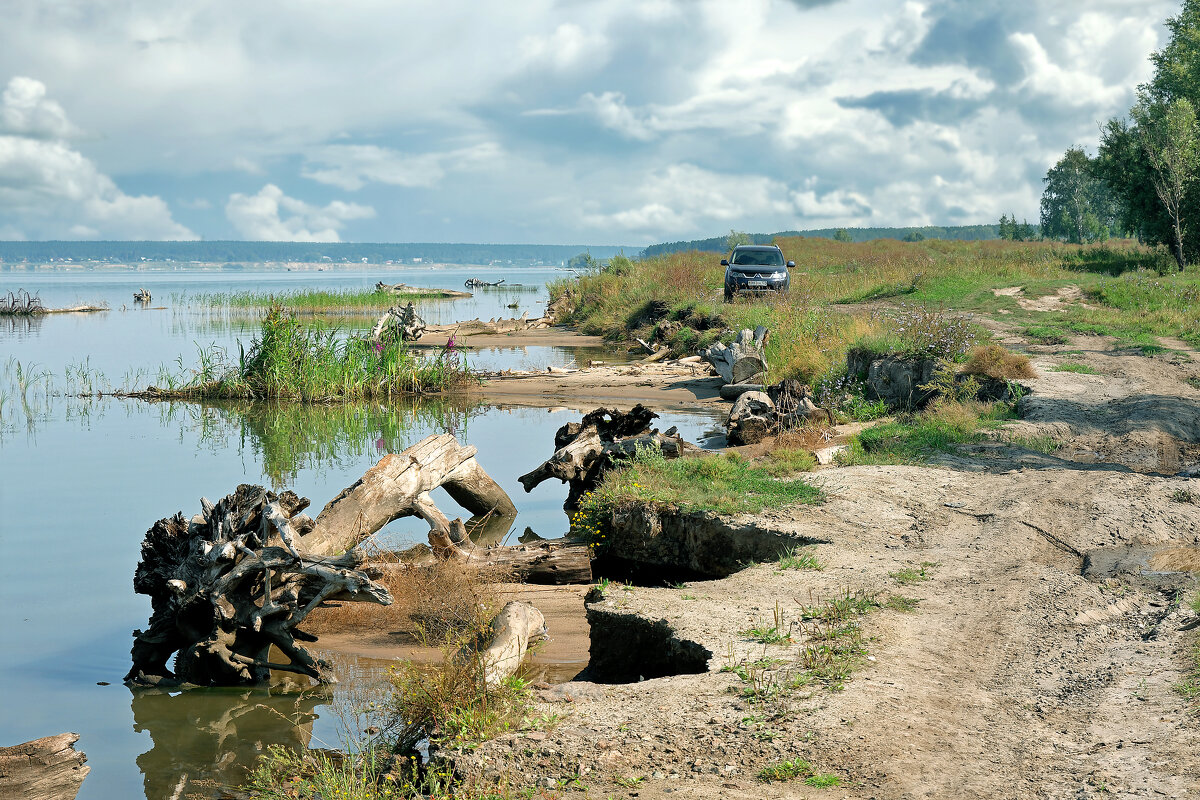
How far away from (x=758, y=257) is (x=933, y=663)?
25.2 m

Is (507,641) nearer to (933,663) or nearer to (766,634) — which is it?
(766,634)

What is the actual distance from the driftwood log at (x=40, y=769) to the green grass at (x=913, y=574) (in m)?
5.47

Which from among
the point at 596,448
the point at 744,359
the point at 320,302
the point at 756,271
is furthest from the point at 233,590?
the point at 320,302

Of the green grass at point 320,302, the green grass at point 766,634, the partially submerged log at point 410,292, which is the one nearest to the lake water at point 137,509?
the green grass at point 766,634

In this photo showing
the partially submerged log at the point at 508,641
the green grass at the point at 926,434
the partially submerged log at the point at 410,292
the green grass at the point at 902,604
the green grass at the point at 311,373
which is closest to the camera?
the partially submerged log at the point at 508,641

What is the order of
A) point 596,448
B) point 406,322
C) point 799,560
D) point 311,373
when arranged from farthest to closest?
point 406,322 → point 311,373 → point 596,448 → point 799,560

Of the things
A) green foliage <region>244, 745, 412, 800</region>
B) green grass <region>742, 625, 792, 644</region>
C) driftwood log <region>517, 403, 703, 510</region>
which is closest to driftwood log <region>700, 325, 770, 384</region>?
driftwood log <region>517, 403, 703, 510</region>

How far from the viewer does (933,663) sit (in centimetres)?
546

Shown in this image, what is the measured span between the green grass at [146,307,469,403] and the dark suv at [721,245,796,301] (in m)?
10.3

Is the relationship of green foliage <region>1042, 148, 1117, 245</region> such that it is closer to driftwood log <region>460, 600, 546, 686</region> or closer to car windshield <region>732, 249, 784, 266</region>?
car windshield <region>732, 249, 784, 266</region>

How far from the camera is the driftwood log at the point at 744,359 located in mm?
19203

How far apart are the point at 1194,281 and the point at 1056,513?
800 inches

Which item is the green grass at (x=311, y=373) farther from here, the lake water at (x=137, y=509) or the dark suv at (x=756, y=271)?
the dark suv at (x=756, y=271)

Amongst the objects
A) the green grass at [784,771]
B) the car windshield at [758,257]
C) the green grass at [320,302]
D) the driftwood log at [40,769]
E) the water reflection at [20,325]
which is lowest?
the driftwood log at [40,769]
